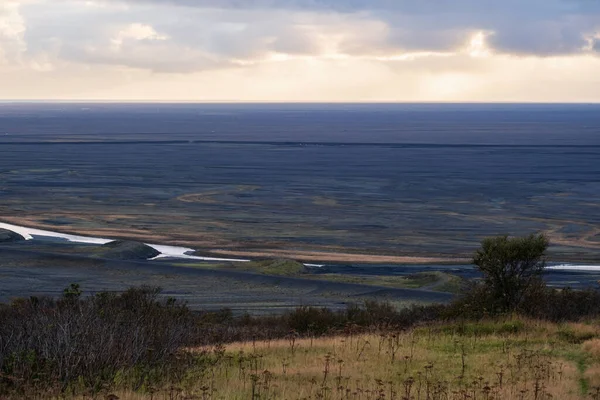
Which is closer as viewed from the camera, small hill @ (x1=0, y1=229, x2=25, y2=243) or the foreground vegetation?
the foreground vegetation

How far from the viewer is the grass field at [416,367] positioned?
10297 mm

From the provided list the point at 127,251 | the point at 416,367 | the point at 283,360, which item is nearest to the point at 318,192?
the point at 127,251

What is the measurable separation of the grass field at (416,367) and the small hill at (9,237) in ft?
115

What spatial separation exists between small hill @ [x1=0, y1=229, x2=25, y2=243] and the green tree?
33.5 metres

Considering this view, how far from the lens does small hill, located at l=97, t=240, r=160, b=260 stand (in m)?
42.9

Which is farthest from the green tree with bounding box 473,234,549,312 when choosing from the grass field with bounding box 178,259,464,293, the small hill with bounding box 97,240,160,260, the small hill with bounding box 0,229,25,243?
the small hill with bounding box 0,229,25,243

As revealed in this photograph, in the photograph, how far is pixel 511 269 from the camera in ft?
68.6

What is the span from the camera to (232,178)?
8194 centimetres

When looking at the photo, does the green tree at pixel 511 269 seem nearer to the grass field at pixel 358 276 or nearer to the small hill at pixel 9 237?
the grass field at pixel 358 276

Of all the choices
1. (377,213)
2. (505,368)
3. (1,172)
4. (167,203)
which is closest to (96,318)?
(505,368)

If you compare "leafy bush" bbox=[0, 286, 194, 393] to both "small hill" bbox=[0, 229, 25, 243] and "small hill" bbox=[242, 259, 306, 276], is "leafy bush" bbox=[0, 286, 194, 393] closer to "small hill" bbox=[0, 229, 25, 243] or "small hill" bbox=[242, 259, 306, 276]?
"small hill" bbox=[242, 259, 306, 276]

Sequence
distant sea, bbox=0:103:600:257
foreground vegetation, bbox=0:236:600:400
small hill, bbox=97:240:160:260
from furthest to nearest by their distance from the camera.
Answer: distant sea, bbox=0:103:600:257
small hill, bbox=97:240:160:260
foreground vegetation, bbox=0:236:600:400

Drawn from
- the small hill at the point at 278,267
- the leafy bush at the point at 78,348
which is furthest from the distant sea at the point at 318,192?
the leafy bush at the point at 78,348

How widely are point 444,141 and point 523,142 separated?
39.8 feet
